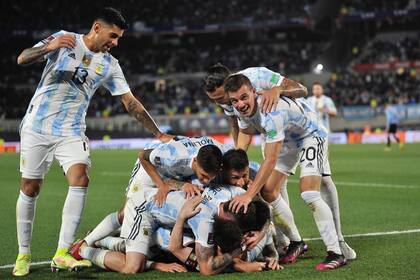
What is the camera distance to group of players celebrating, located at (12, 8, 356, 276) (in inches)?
259

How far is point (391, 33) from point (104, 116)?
21492 mm

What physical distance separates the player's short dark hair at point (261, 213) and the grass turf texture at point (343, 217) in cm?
45

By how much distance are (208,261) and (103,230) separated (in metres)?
1.47

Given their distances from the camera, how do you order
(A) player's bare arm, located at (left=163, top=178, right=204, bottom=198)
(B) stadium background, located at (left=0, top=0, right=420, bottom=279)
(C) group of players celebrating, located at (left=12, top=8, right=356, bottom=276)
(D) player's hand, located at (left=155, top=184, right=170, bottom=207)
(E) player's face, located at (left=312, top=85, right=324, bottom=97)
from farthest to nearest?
1. (B) stadium background, located at (left=0, top=0, right=420, bottom=279)
2. (E) player's face, located at (left=312, top=85, right=324, bottom=97)
3. (D) player's hand, located at (left=155, top=184, right=170, bottom=207)
4. (A) player's bare arm, located at (left=163, top=178, right=204, bottom=198)
5. (C) group of players celebrating, located at (left=12, top=8, right=356, bottom=276)

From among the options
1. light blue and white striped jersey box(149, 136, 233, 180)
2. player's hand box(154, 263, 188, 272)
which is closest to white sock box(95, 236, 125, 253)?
player's hand box(154, 263, 188, 272)

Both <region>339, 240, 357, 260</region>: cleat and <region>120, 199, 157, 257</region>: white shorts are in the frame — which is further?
<region>339, 240, 357, 260</region>: cleat

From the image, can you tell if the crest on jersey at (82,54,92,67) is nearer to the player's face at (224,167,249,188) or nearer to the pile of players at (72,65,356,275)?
the pile of players at (72,65,356,275)

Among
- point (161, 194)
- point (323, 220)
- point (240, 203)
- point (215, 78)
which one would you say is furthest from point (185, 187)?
point (323, 220)

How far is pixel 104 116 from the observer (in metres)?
45.4

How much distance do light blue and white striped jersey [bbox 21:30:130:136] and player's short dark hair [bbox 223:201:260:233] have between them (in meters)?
1.73

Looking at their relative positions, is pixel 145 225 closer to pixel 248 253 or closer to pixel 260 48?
pixel 248 253

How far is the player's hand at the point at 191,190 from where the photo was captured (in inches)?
267

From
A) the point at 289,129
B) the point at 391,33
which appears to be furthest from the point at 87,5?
the point at 289,129

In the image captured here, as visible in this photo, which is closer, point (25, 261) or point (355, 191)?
point (25, 261)
